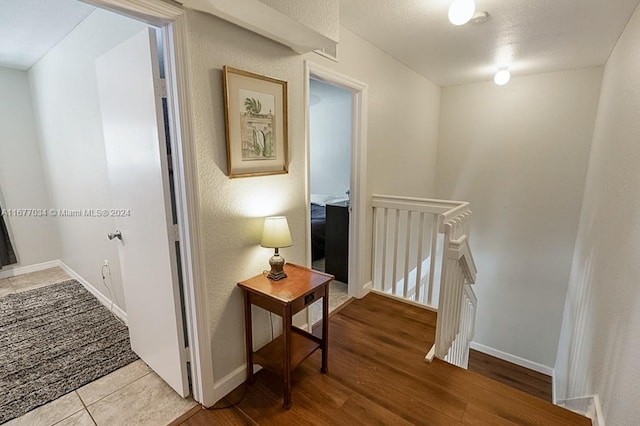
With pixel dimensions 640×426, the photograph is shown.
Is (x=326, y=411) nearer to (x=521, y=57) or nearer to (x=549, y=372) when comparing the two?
(x=521, y=57)

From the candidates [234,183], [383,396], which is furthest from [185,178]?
[383,396]

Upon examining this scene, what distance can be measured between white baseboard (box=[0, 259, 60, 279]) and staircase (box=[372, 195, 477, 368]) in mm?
4257

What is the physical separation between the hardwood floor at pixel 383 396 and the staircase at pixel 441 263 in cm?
26

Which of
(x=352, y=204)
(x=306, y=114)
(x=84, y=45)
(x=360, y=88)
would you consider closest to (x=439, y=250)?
(x=352, y=204)

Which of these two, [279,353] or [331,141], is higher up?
[331,141]

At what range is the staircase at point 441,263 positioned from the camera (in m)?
2.15

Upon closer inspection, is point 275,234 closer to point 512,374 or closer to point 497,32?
point 497,32

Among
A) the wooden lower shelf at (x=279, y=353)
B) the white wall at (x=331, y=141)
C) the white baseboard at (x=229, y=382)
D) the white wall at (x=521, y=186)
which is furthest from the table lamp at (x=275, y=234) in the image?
the white wall at (x=521, y=186)

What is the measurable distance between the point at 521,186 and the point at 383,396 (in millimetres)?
3701

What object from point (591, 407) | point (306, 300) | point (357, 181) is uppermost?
point (357, 181)

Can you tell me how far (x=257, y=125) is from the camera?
5.93ft

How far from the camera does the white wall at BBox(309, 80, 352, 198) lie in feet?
15.9

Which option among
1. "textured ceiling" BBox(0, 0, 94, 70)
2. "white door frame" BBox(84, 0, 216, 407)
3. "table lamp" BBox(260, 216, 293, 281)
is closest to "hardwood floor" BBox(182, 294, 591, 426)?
"white door frame" BBox(84, 0, 216, 407)

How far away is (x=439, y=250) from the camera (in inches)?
186
